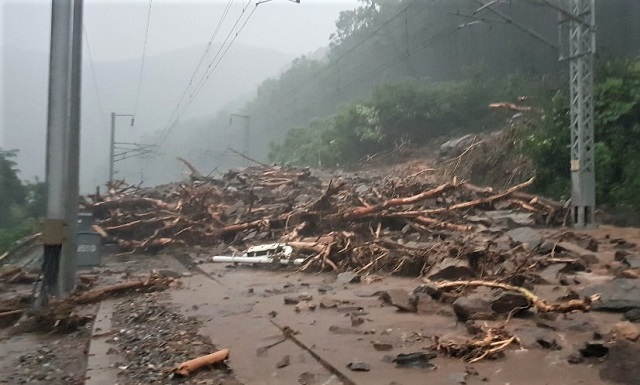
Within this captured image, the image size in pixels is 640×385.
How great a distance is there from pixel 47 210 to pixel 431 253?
5.61m

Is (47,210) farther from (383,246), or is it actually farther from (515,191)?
(515,191)

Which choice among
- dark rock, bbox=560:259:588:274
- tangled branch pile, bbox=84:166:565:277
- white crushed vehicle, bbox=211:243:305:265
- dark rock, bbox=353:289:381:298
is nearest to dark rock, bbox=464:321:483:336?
dark rock, bbox=353:289:381:298

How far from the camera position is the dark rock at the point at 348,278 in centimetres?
912

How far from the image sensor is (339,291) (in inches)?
329

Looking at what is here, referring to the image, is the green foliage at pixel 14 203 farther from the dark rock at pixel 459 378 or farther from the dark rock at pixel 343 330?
the dark rock at pixel 459 378

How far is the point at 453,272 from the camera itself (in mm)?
8148

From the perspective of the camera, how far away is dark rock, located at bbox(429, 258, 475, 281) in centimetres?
809

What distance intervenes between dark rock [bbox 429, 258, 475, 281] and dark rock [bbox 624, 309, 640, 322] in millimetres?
2606

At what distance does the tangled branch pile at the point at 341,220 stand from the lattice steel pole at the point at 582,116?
2.45 feet

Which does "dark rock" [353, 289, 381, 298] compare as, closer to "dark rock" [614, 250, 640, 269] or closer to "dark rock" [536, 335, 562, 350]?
"dark rock" [536, 335, 562, 350]

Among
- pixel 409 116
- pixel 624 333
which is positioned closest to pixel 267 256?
pixel 624 333

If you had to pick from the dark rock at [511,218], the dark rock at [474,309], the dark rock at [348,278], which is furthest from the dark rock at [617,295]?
the dark rock at [511,218]

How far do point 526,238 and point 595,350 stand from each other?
261 inches

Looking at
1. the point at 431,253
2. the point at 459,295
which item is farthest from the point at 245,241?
the point at 459,295
